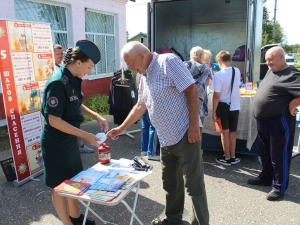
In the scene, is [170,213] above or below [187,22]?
below

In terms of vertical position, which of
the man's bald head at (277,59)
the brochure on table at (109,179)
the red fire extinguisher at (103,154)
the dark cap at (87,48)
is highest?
→ the dark cap at (87,48)

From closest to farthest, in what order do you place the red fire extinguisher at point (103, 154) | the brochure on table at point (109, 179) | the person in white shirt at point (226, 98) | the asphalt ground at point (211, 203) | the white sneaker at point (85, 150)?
the brochure on table at point (109, 179)
the red fire extinguisher at point (103, 154)
the asphalt ground at point (211, 203)
the person in white shirt at point (226, 98)
the white sneaker at point (85, 150)

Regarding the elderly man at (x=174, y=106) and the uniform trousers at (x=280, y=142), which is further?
the uniform trousers at (x=280, y=142)

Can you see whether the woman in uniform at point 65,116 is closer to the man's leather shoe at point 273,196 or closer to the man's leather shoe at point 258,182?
the man's leather shoe at point 273,196

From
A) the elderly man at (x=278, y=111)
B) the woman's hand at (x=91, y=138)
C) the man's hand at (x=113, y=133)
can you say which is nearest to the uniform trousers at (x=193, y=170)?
the man's hand at (x=113, y=133)

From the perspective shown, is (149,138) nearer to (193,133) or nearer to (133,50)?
(193,133)

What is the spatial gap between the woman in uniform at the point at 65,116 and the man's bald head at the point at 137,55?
232 millimetres

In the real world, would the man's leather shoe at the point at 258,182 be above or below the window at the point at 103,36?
below

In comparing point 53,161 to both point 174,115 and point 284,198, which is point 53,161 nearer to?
point 174,115

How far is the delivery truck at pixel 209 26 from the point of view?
507 cm

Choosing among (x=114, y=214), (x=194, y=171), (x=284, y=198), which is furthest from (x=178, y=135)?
(x=284, y=198)

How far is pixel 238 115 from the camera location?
402 cm

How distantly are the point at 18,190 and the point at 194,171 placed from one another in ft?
7.75

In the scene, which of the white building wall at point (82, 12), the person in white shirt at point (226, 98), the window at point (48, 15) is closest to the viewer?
the person in white shirt at point (226, 98)
